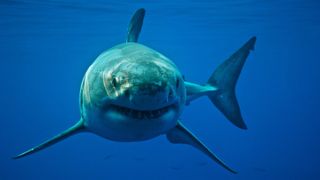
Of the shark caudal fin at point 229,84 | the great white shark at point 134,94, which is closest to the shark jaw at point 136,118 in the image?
the great white shark at point 134,94

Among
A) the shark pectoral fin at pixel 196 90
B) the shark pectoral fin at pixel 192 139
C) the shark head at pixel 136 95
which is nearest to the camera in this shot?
the shark head at pixel 136 95

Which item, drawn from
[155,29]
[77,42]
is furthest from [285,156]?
[77,42]

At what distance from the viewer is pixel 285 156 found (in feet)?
120

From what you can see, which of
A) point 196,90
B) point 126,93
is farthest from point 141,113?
point 196,90

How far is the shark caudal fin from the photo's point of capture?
723 centimetres

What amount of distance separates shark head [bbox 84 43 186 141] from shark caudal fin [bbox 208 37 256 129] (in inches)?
148

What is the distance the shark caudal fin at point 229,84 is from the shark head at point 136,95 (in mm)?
3769

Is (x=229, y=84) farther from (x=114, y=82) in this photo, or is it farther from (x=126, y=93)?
(x=126, y=93)

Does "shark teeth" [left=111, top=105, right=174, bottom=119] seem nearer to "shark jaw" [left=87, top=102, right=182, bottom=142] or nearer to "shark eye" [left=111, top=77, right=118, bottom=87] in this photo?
"shark jaw" [left=87, top=102, right=182, bottom=142]

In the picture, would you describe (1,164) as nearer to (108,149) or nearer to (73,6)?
(108,149)

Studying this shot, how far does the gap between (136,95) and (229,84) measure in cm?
564

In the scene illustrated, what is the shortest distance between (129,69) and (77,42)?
35996mm

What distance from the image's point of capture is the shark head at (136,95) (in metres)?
2.88

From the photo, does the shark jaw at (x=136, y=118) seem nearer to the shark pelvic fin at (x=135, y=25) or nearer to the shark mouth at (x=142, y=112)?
the shark mouth at (x=142, y=112)
